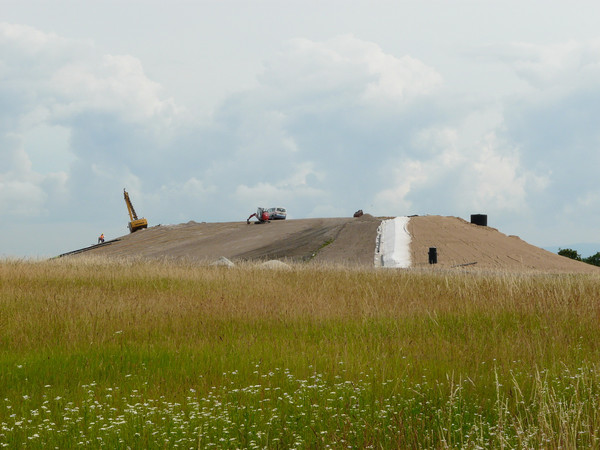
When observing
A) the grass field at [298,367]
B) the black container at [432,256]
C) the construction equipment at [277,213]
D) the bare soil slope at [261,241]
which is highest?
the construction equipment at [277,213]

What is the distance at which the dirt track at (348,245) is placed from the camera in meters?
34.3

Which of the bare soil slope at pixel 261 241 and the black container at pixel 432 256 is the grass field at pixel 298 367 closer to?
the black container at pixel 432 256

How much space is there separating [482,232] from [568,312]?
31881 millimetres

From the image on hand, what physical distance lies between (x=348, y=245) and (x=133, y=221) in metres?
38.7

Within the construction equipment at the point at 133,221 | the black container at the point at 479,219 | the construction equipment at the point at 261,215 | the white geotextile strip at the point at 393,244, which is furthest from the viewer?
the construction equipment at the point at 133,221

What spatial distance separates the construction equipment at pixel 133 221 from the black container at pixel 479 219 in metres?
→ 41.3

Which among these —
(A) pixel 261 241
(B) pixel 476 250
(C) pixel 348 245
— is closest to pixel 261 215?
(A) pixel 261 241

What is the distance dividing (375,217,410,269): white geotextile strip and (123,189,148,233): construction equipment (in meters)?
35.3

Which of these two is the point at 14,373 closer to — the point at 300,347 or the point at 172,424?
the point at 172,424

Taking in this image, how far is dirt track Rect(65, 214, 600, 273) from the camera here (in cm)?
3434

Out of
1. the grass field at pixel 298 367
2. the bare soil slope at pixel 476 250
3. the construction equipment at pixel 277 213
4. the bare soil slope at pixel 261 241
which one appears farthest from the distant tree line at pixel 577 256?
the grass field at pixel 298 367

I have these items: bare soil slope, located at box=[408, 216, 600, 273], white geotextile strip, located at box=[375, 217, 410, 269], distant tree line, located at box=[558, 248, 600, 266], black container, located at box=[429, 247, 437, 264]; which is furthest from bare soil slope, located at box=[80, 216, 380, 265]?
distant tree line, located at box=[558, 248, 600, 266]

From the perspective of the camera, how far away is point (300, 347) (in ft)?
27.8

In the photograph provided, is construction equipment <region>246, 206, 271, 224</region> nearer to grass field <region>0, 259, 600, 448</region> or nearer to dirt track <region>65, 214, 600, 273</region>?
dirt track <region>65, 214, 600, 273</region>
